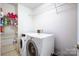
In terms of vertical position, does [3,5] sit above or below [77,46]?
above

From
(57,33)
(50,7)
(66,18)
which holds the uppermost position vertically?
(50,7)

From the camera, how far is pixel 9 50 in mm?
1194

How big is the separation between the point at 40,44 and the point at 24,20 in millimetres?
332

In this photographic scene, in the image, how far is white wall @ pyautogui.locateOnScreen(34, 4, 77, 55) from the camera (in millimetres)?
1161

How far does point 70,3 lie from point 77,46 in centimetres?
49

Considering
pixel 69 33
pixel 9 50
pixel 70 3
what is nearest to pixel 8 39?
pixel 9 50

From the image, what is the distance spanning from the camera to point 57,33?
1.20 m

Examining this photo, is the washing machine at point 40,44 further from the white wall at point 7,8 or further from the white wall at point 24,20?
Result: the white wall at point 7,8

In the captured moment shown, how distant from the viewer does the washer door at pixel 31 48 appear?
3.95 feet

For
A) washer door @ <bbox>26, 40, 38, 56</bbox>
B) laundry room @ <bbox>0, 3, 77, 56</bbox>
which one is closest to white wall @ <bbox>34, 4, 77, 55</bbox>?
laundry room @ <bbox>0, 3, 77, 56</bbox>

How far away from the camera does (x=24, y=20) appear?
4.00 ft

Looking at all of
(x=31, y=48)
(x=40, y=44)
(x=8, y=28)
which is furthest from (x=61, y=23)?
(x=8, y=28)

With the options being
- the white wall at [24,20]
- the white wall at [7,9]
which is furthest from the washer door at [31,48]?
the white wall at [7,9]

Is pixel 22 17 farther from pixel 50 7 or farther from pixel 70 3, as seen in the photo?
pixel 70 3
